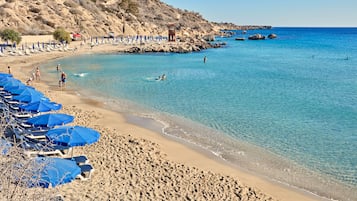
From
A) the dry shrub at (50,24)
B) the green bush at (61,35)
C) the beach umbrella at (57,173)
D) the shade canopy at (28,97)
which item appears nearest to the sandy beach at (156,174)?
the beach umbrella at (57,173)

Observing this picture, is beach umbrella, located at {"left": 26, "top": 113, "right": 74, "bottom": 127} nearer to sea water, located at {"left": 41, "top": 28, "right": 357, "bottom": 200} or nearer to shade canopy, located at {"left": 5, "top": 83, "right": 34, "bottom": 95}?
shade canopy, located at {"left": 5, "top": 83, "right": 34, "bottom": 95}

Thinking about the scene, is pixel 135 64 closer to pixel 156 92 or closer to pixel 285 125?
pixel 156 92

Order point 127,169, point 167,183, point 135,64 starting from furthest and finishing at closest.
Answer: point 135,64, point 127,169, point 167,183

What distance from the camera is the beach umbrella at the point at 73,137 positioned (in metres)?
10.4

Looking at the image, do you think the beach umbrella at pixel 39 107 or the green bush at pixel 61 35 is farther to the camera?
the green bush at pixel 61 35

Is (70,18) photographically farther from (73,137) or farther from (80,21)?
(73,137)

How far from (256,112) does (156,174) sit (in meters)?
11.2

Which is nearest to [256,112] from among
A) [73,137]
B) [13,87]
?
[73,137]

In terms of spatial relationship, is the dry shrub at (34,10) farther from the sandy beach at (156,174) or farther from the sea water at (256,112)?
the sandy beach at (156,174)

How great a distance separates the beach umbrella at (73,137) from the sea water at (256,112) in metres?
5.55

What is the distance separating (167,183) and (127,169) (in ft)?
5.12

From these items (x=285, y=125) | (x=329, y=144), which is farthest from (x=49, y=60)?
(x=329, y=144)

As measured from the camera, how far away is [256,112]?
2084 centimetres

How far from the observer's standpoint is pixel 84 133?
35.8 ft
